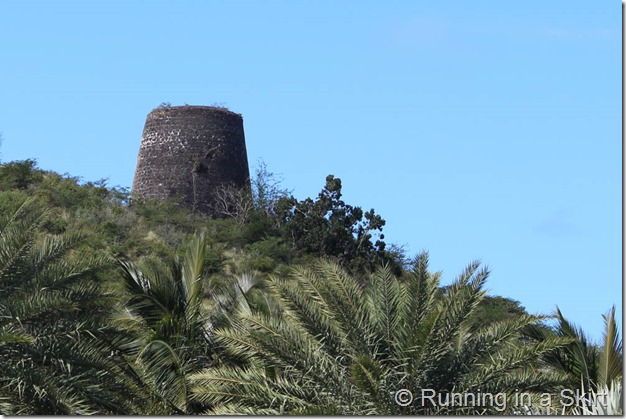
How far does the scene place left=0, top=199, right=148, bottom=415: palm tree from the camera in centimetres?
1489

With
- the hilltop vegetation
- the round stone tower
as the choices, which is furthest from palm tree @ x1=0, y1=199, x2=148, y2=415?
the round stone tower

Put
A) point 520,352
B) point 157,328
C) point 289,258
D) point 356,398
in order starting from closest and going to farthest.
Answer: point 356,398 → point 520,352 → point 157,328 → point 289,258

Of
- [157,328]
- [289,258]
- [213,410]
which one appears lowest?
[213,410]

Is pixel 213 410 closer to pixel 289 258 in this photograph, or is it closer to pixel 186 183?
pixel 289 258

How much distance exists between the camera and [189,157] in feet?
133

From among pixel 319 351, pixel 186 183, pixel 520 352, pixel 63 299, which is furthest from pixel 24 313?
pixel 186 183

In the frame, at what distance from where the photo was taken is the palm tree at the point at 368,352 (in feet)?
46.7

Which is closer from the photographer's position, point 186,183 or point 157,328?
point 157,328

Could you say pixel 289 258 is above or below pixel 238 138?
below

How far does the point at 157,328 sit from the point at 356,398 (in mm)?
3367

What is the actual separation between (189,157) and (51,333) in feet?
82.8

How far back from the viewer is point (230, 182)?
41.5 meters

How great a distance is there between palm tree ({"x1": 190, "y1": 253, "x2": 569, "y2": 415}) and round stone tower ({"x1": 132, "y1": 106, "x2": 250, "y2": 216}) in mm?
24781

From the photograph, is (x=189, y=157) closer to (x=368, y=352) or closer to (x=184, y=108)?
(x=184, y=108)
